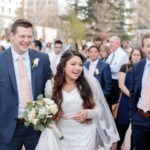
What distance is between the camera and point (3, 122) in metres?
3.55

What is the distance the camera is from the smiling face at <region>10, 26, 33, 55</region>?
3582 mm

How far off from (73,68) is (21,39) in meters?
0.80

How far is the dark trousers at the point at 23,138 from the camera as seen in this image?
11.7 feet

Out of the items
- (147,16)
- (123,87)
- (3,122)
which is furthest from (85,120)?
(147,16)

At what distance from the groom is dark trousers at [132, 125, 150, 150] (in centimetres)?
151

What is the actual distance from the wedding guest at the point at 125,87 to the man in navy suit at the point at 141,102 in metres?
1.38

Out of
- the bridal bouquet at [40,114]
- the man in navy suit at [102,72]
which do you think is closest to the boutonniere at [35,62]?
the bridal bouquet at [40,114]

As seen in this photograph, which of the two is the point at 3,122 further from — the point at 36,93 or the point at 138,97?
the point at 138,97

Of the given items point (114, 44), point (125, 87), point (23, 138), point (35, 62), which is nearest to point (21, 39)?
point (35, 62)

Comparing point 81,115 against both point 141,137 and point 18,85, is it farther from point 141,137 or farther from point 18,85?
point 141,137

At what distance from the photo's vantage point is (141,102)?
4016 mm

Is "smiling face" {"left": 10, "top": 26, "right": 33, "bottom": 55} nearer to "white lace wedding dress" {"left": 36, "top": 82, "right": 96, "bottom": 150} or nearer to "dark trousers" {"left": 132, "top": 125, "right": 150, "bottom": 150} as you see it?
"white lace wedding dress" {"left": 36, "top": 82, "right": 96, "bottom": 150}

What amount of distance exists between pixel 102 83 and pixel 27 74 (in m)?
3.22

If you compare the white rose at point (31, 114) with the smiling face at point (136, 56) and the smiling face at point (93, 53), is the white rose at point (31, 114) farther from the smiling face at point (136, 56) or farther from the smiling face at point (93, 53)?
the smiling face at point (93, 53)
